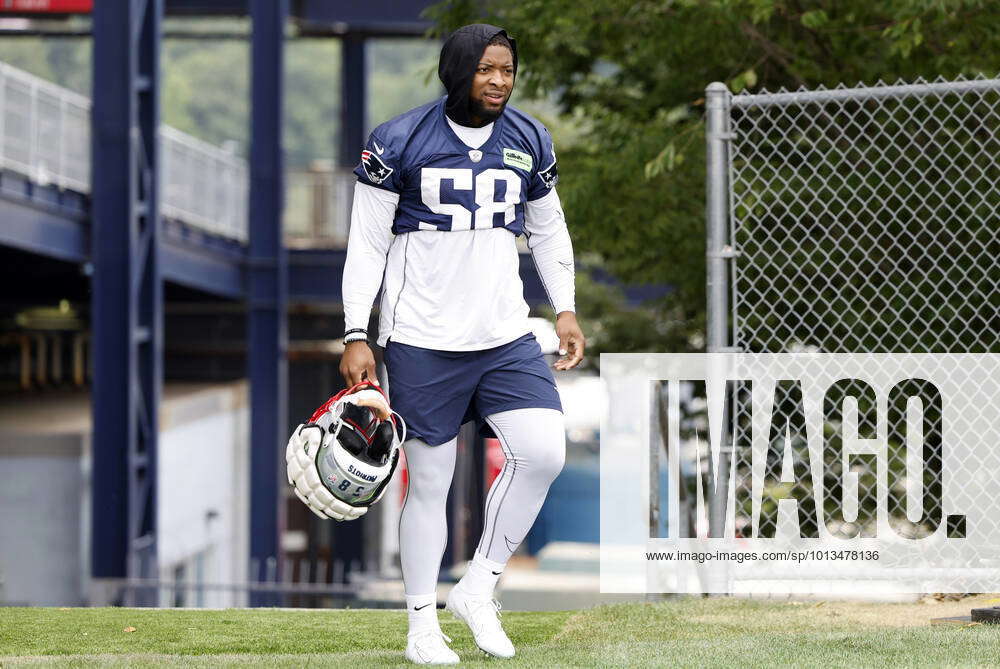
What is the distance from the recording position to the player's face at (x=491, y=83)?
4.03 m

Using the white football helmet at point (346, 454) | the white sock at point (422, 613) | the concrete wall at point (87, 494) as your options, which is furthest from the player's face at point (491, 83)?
the concrete wall at point (87, 494)

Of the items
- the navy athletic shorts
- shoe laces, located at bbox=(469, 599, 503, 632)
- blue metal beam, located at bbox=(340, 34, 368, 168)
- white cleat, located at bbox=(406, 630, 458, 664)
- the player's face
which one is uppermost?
blue metal beam, located at bbox=(340, 34, 368, 168)

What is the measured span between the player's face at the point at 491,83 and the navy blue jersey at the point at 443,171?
0.39 ft

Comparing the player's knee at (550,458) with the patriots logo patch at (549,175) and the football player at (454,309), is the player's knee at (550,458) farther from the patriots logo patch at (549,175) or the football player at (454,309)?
the patriots logo patch at (549,175)

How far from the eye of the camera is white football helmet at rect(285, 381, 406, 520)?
12.8ft

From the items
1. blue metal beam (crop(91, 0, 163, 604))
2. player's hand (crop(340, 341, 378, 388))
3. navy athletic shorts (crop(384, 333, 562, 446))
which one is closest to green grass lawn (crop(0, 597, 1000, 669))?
navy athletic shorts (crop(384, 333, 562, 446))

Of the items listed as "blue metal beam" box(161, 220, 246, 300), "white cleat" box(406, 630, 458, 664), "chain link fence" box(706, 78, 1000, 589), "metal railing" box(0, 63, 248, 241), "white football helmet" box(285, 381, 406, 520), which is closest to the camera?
"white football helmet" box(285, 381, 406, 520)

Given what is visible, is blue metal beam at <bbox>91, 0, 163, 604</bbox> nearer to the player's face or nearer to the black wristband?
the black wristband

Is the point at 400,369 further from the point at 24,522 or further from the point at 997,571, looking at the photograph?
the point at 24,522

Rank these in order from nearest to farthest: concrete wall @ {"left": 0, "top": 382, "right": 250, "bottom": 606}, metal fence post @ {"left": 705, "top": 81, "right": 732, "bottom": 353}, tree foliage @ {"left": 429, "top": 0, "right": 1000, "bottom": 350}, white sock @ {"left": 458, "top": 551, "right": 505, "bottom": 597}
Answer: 1. white sock @ {"left": 458, "top": 551, "right": 505, "bottom": 597}
2. metal fence post @ {"left": 705, "top": 81, "right": 732, "bottom": 353}
3. tree foliage @ {"left": 429, "top": 0, "right": 1000, "bottom": 350}
4. concrete wall @ {"left": 0, "top": 382, "right": 250, "bottom": 606}

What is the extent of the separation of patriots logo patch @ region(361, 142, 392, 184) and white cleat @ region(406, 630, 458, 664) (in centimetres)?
135

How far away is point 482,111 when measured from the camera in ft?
13.4

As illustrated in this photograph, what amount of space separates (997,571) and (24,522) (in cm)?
1225

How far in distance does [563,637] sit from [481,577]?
0.74 meters
